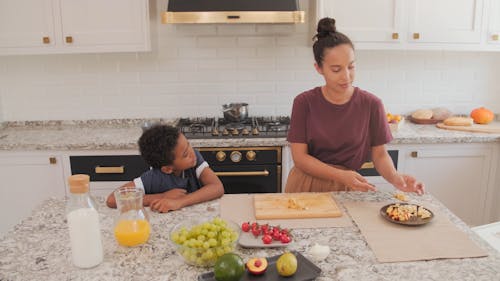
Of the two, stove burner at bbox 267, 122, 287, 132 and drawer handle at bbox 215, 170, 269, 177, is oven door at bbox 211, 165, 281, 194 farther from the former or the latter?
stove burner at bbox 267, 122, 287, 132

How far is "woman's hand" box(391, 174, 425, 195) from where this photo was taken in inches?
67.7

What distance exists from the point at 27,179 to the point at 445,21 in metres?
2.97

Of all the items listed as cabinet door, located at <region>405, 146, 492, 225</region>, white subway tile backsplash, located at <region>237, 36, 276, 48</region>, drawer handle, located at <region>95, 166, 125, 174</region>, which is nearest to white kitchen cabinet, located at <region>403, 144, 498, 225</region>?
cabinet door, located at <region>405, 146, 492, 225</region>

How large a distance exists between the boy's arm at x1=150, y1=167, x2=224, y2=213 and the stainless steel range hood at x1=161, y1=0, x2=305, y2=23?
4.21 ft

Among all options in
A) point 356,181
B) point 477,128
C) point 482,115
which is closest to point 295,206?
point 356,181

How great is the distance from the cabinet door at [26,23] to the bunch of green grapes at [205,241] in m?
2.17

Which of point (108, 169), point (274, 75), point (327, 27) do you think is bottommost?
point (108, 169)

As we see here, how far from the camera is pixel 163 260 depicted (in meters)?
1.33

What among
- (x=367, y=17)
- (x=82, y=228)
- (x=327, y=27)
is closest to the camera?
(x=82, y=228)

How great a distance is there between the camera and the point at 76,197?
1299mm

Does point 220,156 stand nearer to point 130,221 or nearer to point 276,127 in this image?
point 276,127

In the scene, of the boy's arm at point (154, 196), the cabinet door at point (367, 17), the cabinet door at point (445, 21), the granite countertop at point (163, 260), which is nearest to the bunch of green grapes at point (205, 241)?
the granite countertop at point (163, 260)

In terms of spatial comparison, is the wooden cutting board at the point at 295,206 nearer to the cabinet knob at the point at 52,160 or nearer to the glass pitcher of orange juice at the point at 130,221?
the glass pitcher of orange juice at the point at 130,221

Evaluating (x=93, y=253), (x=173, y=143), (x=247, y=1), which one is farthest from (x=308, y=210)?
(x=247, y=1)
